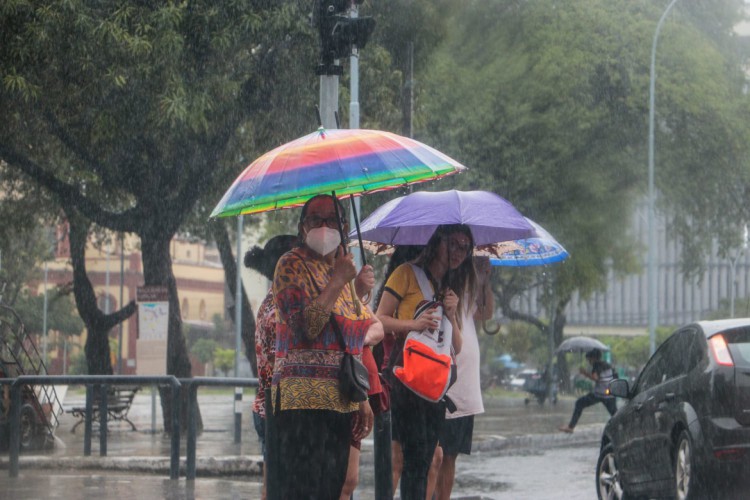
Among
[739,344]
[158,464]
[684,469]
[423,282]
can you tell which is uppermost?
[423,282]

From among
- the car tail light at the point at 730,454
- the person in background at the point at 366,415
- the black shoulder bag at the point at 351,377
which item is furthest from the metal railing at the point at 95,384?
the black shoulder bag at the point at 351,377

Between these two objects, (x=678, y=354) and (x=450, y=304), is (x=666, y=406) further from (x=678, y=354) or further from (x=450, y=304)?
(x=450, y=304)

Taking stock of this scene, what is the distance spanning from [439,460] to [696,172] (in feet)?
84.2

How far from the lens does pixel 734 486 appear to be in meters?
8.02

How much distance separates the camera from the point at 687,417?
333 inches

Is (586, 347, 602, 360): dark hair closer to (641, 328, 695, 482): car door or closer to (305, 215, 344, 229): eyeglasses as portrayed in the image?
(641, 328, 695, 482): car door

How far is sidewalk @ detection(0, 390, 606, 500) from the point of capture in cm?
1134

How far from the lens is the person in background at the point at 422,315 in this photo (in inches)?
274

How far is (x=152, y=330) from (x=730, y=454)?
11332mm

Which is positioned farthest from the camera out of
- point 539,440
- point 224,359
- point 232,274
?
point 224,359

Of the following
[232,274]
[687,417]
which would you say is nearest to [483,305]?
[687,417]

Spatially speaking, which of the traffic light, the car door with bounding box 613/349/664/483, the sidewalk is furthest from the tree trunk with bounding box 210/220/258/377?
the traffic light

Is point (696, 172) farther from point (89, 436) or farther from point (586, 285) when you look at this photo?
point (89, 436)

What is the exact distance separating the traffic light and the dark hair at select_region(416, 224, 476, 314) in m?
2.06
